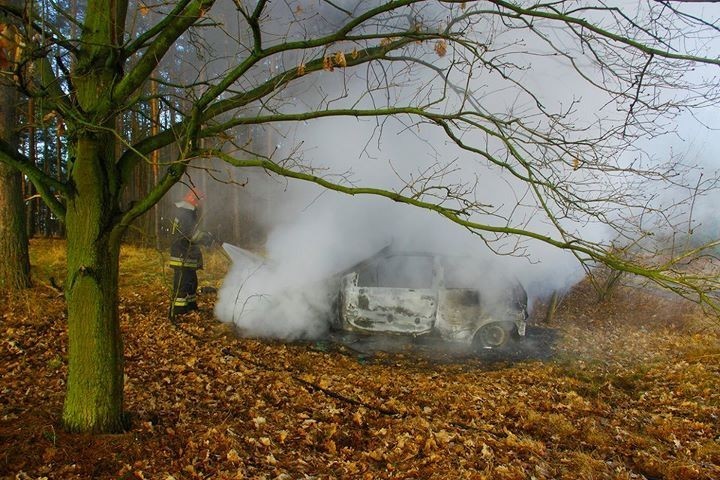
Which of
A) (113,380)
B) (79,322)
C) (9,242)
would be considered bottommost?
(113,380)

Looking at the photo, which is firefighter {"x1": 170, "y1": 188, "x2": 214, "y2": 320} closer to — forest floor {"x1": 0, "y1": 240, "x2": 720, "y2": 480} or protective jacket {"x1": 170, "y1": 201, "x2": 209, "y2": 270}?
protective jacket {"x1": 170, "y1": 201, "x2": 209, "y2": 270}

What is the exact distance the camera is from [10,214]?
713 cm

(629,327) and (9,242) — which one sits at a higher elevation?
(9,242)

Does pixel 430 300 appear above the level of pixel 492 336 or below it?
above

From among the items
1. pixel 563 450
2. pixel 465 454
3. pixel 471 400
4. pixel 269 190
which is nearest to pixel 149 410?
pixel 465 454

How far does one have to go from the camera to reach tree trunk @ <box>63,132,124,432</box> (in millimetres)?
3361

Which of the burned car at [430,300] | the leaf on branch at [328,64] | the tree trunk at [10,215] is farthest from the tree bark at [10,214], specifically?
the leaf on branch at [328,64]

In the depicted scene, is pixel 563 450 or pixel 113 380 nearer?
pixel 113 380

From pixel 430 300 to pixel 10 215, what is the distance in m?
6.94

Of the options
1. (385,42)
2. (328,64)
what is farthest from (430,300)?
(328,64)

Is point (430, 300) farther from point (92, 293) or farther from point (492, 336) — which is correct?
point (92, 293)

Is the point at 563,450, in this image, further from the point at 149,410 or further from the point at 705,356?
the point at 705,356

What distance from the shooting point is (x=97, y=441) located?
3465mm

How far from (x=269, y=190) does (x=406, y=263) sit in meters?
13.3
